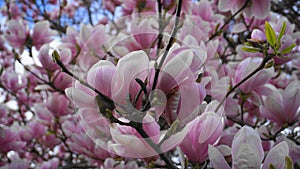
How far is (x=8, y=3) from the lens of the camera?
7.38 feet

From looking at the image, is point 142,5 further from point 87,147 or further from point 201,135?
point 201,135

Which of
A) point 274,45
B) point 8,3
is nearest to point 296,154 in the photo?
point 274,45

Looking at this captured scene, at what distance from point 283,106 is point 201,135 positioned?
48cm

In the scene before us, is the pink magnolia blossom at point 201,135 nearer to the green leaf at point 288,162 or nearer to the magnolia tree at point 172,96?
the magnolia tree at point 172,96

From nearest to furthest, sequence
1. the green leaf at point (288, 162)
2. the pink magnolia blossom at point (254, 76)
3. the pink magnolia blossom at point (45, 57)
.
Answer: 1. the green leaf at point (288, 162)
2. the pink magnolia blossom at point (254, 76)
3. the pink magnolia blossom at point (45, 57)

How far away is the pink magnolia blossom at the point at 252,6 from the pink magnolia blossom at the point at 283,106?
0.22 meters

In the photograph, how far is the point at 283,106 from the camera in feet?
3.16

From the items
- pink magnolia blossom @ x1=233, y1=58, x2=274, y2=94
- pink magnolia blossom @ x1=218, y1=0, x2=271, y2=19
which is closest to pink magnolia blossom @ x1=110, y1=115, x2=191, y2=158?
pink magnolia blossom @ x1=233, y1=58, x2=274, y2=94

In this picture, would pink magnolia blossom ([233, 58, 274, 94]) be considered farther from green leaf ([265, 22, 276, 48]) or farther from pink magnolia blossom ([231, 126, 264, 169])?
pink magnolia blossom ([231, 126, 264, 169])

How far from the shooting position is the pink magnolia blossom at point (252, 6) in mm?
958

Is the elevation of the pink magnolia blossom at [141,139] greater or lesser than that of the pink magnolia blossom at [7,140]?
greater

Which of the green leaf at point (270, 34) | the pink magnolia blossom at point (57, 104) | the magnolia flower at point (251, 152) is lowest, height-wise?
the pink magnolia blossom at point (57, 104)

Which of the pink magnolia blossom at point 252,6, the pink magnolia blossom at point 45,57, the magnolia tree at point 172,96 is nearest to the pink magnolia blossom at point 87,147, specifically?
the magnolia tree at point 172,96

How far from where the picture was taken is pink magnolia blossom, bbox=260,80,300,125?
3.07 feet
